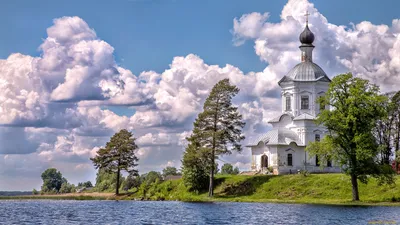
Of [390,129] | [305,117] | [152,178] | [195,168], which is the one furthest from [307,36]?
[152,178]

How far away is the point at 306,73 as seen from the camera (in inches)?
3221

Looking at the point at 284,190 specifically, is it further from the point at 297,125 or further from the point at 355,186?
the point at 297,125

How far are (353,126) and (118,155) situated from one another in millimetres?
37059

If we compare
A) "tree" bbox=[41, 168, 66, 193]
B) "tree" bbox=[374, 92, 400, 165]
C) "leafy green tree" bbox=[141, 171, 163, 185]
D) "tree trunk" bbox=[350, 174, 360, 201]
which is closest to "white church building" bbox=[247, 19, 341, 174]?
"tree" bbox=[374, 92, 400, 165]

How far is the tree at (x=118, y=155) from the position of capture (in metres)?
83.4

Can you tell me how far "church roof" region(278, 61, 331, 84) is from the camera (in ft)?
267

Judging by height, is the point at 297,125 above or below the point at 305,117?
below

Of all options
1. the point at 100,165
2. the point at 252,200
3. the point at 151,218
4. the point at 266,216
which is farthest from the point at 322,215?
the point at 100,165

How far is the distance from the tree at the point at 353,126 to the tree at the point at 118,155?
108 feet

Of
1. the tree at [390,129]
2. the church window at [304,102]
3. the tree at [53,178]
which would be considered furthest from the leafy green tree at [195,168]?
the tree at [53,178]

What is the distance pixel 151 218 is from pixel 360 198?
25.0 metres

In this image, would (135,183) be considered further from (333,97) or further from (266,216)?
(266,216)

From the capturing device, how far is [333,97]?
187 ft

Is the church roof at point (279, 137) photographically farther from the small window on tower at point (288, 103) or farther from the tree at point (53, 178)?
the tree at point (53, 178)
